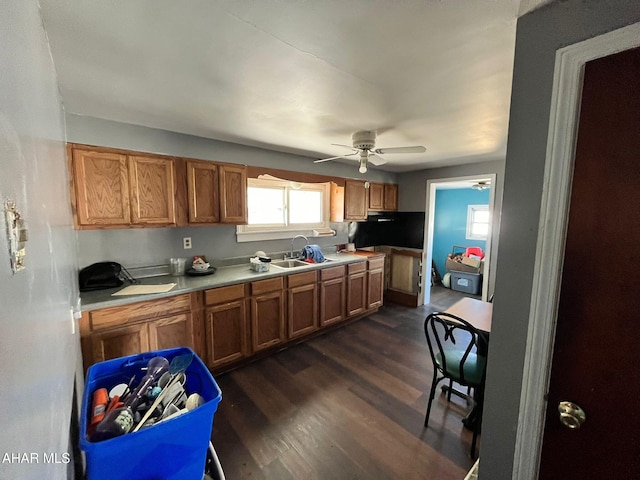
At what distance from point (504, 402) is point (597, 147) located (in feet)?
3.03

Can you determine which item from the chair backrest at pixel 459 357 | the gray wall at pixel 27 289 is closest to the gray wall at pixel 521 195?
the chair backrest at pixel 459 357

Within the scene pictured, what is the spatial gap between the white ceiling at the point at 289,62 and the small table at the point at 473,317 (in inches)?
56.6

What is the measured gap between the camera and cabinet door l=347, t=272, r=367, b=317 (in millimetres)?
3496

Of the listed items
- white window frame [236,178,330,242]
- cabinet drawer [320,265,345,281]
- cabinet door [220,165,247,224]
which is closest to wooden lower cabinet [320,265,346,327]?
cabinet drawer [320,265,345,281]

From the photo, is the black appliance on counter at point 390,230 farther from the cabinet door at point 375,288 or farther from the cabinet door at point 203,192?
the cabinet door at point 203,192

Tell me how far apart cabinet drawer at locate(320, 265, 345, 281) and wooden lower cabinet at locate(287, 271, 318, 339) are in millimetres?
111

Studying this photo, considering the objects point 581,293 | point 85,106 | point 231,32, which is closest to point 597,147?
point 581,293

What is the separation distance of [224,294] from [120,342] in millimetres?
792

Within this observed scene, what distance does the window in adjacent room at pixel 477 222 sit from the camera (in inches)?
222

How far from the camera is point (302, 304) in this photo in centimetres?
298

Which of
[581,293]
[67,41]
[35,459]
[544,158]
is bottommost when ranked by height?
[35,459]

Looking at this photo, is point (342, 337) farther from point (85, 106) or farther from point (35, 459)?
point (85, 106)

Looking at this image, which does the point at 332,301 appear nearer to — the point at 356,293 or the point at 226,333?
the point at 356,293

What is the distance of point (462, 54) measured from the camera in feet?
3.94
